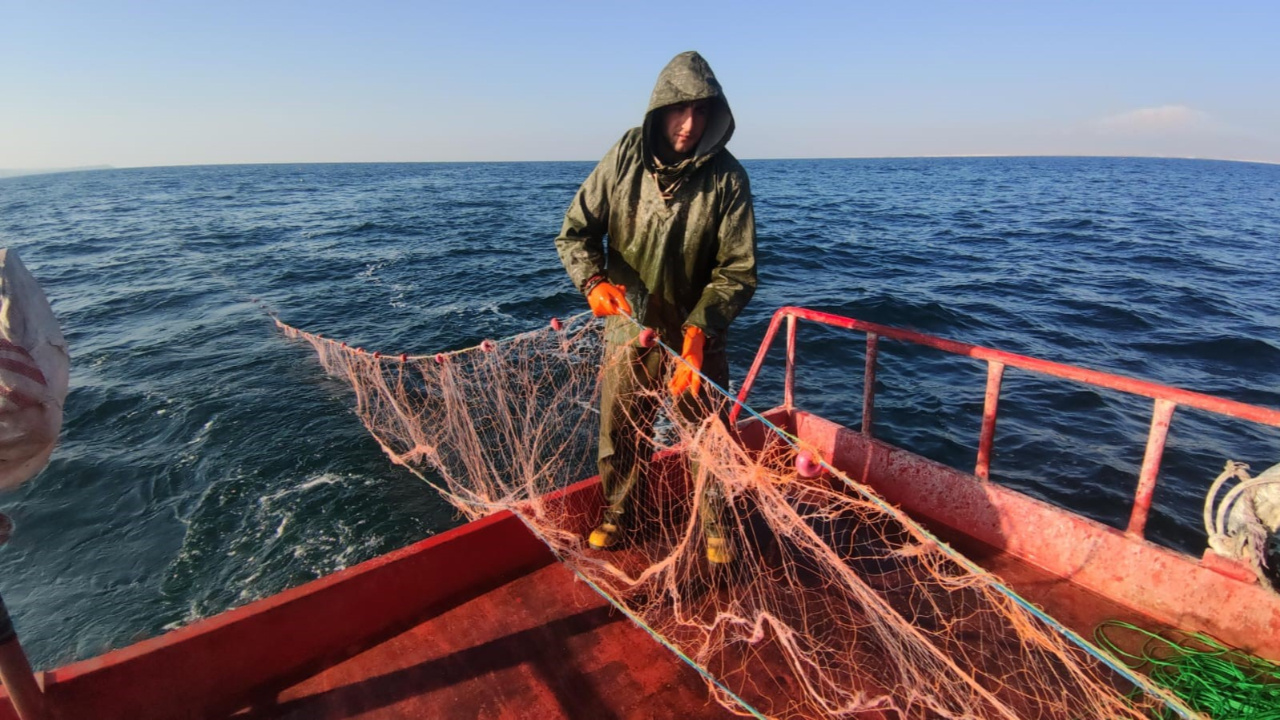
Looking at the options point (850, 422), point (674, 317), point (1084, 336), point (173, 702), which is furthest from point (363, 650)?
point (1084, 336)

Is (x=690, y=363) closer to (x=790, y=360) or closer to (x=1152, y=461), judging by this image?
(x=790, y=360)

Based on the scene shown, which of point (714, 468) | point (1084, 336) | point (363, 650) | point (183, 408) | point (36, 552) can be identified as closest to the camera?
point (714, 468)

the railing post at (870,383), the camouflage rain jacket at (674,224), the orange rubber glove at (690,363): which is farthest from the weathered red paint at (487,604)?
the camouflage rain jacket at (674,224)

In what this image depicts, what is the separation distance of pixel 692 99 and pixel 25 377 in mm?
2547

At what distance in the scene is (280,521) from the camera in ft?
21.1

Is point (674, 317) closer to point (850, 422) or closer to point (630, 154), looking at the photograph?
point (630, 154)

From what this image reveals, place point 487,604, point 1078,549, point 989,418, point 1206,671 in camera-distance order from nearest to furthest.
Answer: point 1206,671
point 487,604
point 1078,549
point 989,418

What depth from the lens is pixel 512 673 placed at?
2.95 metres

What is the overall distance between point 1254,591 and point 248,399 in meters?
10.6

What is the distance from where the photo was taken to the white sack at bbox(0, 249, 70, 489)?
5.12 ft

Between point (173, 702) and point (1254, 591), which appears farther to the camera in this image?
point (1254, 591)

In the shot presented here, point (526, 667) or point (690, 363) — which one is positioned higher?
point (690, 363)

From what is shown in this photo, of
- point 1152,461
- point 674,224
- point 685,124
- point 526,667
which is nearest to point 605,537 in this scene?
point 526,667

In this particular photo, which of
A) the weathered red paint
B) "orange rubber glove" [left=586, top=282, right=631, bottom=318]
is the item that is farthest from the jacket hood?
the weathered red paint
